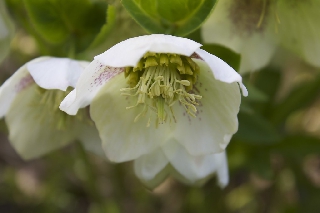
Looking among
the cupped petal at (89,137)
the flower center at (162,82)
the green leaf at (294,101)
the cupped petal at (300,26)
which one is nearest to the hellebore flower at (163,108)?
the flower center at (162,82)

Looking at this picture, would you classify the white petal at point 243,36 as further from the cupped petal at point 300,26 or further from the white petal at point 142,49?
the white petal at point 142,49

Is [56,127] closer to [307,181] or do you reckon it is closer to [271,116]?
[271,116]

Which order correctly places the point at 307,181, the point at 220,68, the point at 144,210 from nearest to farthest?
1. the point at 220,68
2. the point at 307,181
3. the point at 144,210

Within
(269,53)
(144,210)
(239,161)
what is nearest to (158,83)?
(269,53)

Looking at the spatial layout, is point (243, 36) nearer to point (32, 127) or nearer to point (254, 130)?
point (254, 130)

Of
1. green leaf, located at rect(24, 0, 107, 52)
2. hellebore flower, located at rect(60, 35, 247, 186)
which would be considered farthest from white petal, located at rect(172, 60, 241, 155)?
green leaf, located at rect(24, 0, 107, 52)

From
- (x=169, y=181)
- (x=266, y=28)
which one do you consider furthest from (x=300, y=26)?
(x=169, y=181)
